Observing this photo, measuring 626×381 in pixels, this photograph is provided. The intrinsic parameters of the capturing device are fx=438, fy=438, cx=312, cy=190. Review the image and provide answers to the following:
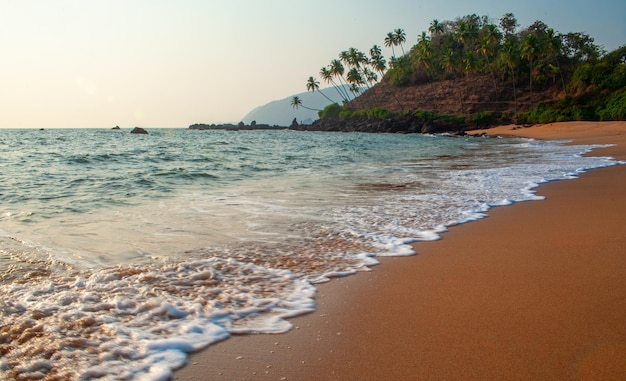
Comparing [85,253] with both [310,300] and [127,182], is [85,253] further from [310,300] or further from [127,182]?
[127,182]

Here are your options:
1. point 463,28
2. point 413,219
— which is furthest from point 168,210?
point 463,28

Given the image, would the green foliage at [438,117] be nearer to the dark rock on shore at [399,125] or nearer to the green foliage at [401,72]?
the dark rock on shore at [399,125]

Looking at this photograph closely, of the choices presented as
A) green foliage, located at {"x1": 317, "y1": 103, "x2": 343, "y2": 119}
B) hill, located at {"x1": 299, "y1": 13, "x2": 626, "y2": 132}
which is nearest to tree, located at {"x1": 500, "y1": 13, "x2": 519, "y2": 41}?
hill, located at {"x1": 299, "y1": 13, "x2": 626, "y2": 132}

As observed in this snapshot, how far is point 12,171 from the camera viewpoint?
13.8m

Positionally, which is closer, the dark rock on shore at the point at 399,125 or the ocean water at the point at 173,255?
the ocean water at the point at 173,255

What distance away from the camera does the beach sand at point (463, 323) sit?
2.38m

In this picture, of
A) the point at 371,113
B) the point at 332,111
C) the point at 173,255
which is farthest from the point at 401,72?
the point at 173,255

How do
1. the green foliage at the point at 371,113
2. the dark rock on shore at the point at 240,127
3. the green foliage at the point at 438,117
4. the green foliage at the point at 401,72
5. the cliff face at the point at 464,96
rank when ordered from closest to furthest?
the green foliage at the point at 438,117 < the cliff face at the point at 464,96 < the green foliage at the point at 371,113 < the green foliage at the point at 401,72 < the dark rock on shore at the point at 240,127

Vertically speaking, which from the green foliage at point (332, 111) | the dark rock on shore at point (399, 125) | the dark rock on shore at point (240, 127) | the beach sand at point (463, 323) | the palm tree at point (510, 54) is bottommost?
the beach sand at point (463, 323)

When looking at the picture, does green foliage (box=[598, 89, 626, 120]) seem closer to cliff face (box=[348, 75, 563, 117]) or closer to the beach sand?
cliff face (box=[348, 75, 563, 117])

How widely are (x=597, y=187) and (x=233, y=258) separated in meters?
8.12

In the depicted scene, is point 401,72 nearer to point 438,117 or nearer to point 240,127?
point 438,117

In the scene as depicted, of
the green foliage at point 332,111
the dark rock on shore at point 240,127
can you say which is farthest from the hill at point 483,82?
the dark rock on shore at point 240,127

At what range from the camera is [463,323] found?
2.91 metres
